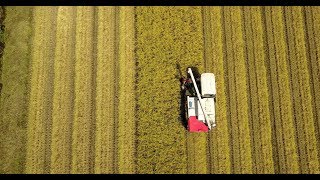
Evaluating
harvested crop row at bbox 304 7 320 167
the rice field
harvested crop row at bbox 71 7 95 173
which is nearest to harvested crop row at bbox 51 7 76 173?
the rice field

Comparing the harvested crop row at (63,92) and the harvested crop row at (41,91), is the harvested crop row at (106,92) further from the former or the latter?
the harvested crop row at (41,91)

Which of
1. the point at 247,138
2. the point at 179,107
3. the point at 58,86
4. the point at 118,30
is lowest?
the point at 247,138

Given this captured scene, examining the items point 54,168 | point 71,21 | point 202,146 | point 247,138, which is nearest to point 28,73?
point 71,21

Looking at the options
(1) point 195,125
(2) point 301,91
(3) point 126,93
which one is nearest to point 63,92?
(3) point 126,93

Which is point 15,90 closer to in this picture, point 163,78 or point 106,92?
point 106,92

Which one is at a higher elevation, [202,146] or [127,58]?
[127,58]

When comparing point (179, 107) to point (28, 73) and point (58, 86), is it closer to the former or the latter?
point (58, 86)
